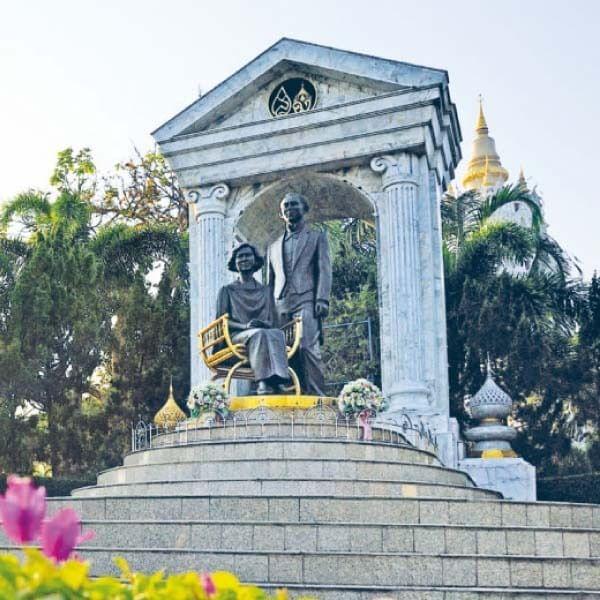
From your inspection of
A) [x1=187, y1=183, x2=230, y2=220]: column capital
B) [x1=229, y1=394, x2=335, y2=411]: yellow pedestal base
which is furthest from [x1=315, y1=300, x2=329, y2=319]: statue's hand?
[x1=187, y1=183, x2=230, y2=220]: column capital

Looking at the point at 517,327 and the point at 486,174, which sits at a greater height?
the point at 486,174

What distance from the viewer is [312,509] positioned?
36.3 feet

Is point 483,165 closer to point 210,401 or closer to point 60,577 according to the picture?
point 210,401

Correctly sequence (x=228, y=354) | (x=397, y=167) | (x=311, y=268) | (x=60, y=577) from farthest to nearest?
(x=397, y=167) → (x=311, y=268) → (x=228, y=354) → (x=60, y=577)

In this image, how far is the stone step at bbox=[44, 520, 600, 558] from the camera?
10.2 m

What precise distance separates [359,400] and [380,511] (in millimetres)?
4490

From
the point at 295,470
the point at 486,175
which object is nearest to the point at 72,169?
the point at 295,470

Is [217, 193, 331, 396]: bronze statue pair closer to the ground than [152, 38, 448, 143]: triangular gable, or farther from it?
closer to the ground

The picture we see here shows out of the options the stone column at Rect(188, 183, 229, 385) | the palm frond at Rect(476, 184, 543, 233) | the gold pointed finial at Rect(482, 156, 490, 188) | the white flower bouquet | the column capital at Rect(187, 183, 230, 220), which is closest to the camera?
the white flower bouquet

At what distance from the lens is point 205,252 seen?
67.1 ft

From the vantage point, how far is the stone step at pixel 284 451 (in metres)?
13.6

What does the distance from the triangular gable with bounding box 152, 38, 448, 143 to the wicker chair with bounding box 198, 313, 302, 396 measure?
5.45m

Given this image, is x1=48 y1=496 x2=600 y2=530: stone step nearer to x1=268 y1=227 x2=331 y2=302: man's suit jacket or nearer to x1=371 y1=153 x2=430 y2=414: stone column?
x1=268 y1=227 x2=331 y2=302: man's suit jacket

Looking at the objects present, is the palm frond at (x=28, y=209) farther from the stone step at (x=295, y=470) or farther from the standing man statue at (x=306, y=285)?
the stone step at (x=295, y=470)
